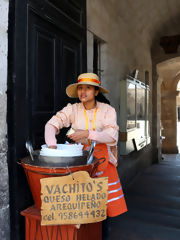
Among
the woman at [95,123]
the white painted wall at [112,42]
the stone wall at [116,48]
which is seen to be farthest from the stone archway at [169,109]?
the woman at [95,123]

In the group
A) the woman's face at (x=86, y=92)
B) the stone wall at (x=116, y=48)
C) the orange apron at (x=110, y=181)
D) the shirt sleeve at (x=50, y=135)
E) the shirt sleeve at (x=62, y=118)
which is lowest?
the orange apron at (x=110, y=181)

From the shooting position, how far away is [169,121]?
11641 millimetres

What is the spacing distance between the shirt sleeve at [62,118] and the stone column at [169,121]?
981cm

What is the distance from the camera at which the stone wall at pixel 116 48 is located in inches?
154

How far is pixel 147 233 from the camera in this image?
302 centimetres

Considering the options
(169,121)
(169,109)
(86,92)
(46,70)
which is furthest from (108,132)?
(169,109)

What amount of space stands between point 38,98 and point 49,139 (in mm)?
542

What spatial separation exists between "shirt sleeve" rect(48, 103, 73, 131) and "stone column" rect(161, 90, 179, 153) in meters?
9.81

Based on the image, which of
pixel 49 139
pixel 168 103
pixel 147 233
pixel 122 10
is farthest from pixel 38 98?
pixel 168 103

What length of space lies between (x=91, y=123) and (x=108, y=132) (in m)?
0.20

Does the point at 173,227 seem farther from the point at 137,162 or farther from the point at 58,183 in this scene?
the point at 137,162

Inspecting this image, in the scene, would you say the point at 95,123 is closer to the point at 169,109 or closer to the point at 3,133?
the point at 3,133

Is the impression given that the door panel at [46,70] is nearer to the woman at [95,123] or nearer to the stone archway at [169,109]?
the woman at [95,123]

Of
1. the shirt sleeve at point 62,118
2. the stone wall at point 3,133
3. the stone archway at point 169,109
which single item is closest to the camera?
the stone wall at point 3,133
